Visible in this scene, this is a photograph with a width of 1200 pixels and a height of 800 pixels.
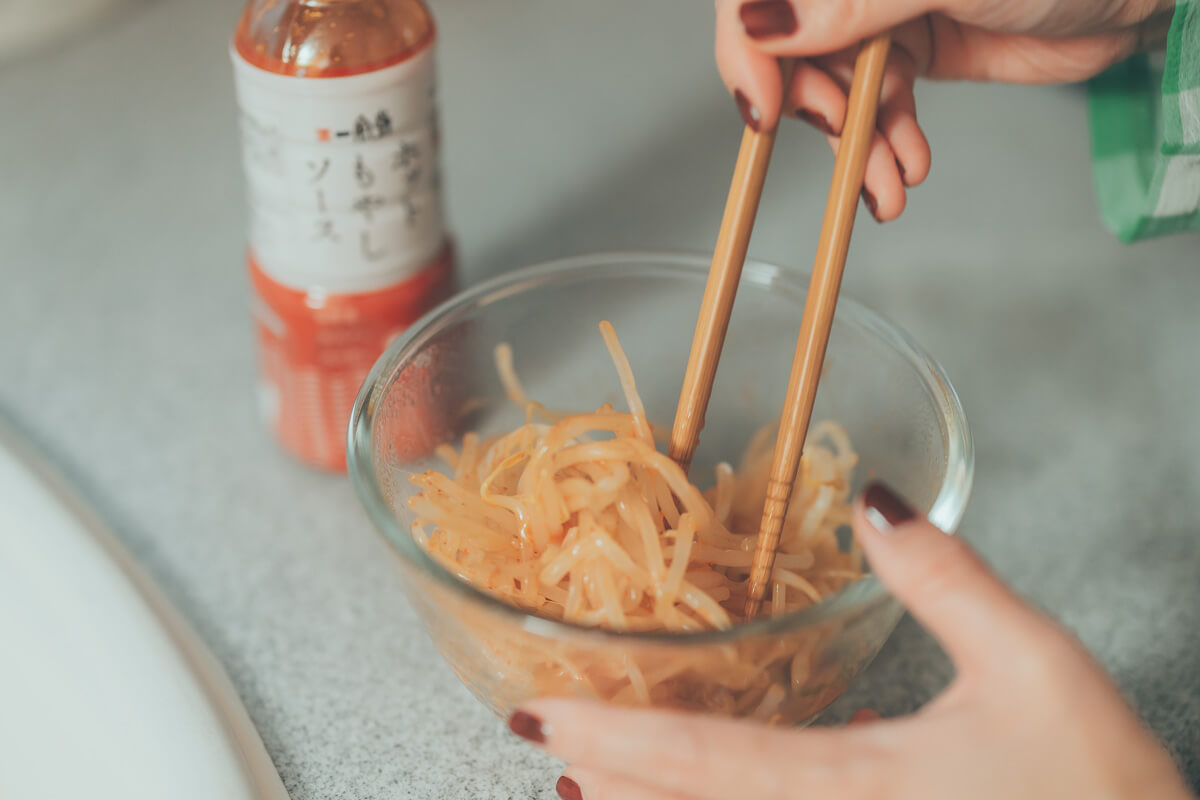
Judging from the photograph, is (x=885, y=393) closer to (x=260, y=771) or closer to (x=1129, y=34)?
(x=1129, y=34)

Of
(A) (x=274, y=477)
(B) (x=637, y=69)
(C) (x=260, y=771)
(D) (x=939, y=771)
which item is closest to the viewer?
(D) (x=939, y=771)

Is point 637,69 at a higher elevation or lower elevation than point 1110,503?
higher

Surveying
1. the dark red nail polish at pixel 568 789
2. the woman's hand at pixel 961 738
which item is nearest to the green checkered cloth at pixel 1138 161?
the woman's hand at pixel 961 738

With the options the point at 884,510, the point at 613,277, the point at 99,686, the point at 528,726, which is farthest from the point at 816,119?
the point at 99,686

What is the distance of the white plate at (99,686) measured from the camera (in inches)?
21.1

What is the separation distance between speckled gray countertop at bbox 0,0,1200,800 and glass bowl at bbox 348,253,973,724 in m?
0.12

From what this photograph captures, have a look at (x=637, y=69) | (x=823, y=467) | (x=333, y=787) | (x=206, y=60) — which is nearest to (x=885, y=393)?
(x=823, y=467)

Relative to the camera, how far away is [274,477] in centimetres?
78

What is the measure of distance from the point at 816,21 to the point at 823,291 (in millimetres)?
131

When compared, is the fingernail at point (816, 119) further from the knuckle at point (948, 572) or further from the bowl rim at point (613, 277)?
the knuckle at point (948, 572)

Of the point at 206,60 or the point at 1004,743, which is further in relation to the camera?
the point at 206,60

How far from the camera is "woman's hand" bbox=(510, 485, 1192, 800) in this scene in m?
0.38

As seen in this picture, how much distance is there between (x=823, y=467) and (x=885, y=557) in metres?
0.24

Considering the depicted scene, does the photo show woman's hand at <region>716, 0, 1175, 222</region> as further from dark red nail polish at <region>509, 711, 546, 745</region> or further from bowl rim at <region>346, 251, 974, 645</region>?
dark red nail polish at <region>509, 711, 546, 745</region>
